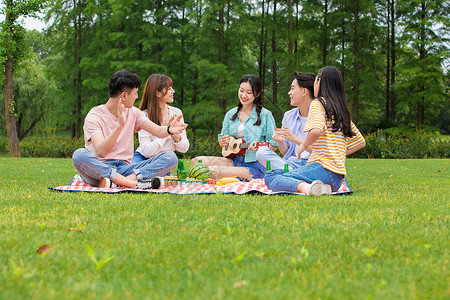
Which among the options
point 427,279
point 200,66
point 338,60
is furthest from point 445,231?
point 338,60

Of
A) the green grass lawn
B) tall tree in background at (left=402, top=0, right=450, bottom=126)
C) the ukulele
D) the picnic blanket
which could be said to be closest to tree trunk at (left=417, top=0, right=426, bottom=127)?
tall tree in background at (left=402, top=0, right=450, bottom=126)

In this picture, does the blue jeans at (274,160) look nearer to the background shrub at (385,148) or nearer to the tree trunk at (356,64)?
the background shrub at (385,148)

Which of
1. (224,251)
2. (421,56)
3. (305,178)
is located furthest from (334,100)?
(421,56)

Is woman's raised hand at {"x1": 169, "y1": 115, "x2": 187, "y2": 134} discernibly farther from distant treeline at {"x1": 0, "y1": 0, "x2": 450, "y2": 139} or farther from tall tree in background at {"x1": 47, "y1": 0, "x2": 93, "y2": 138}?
tall tree in background at {"x1": 47, "y1": 0, "x2": 93, "y2": 138}

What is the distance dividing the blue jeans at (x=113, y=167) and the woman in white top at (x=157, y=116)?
14.8 inches

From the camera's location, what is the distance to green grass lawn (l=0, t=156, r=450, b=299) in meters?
1.88

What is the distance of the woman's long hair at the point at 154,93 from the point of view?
249 inches

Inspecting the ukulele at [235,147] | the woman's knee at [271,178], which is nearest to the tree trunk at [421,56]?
the ukulele at [235,147]

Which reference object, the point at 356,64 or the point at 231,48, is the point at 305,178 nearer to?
the point at 231,48

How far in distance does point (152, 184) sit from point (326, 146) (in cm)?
220

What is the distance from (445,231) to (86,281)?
2.42 metres

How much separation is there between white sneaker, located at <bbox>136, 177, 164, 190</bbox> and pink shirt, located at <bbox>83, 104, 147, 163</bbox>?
536 millimetres

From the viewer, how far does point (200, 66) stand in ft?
64.4

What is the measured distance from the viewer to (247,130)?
6.81 m
